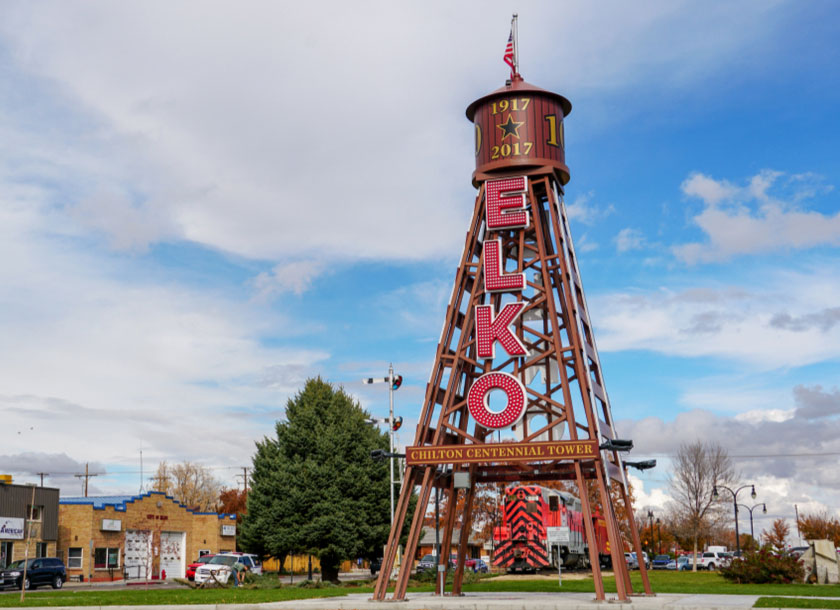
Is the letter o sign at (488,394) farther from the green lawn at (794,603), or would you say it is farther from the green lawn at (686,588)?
the green lawn at (686,588)

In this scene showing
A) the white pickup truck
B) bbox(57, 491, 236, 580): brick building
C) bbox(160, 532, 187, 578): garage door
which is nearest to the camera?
bbox(57, 491, 236, 580): brick building

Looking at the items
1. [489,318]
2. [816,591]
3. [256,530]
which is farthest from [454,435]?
[256,530]

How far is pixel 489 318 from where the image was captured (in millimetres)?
28344

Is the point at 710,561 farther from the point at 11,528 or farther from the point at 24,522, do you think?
the point at 11,528

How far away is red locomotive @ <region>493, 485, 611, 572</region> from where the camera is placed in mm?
46656

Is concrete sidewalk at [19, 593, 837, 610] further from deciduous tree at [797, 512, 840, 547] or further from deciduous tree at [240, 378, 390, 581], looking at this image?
deciduous tree at [797, 512, 840, 547]

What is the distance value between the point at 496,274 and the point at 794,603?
12784 mm

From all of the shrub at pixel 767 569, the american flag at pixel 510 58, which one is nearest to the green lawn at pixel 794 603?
the shrub at pixel 767 569

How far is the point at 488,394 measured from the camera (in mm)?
27797

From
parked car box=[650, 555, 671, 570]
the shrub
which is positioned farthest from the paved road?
parked car box=[650, 555, 671, 570]

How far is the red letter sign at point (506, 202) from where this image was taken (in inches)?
1150

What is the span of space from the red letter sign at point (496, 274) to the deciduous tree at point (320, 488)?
72.9 ft

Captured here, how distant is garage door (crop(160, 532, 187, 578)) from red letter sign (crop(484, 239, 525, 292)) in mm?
48464

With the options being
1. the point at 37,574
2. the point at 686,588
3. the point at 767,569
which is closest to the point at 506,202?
the point at 686,588
